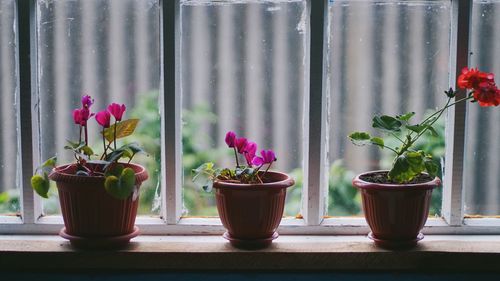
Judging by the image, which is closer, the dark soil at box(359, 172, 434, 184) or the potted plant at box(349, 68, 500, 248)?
the potted plant at box(349, 68, 500, 248)

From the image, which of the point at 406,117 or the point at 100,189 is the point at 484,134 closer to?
the point at 406,117

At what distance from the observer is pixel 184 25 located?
204 cm

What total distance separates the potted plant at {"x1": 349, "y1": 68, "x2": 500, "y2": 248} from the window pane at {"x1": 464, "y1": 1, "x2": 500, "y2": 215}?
0.17 m

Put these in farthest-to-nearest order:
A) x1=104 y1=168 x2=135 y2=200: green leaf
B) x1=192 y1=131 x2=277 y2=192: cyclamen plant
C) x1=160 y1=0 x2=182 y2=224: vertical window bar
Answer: x1=160 y1=0 x2=182 y2=224: vertical window bar, x1=192 y1=131 x2=277 y2=192: cyclamen plant, x1=104 y1=168 x2=135 y2=200: green leaf

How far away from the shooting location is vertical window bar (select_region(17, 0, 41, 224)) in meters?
1.97

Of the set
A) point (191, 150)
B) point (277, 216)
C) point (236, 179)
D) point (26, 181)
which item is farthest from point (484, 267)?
point (26, 181)

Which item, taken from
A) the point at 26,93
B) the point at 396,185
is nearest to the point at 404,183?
the point at 396,185

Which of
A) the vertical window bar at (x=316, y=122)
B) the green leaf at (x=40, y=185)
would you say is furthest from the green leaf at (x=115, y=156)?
the vertical window bar at (x=316, y=122)

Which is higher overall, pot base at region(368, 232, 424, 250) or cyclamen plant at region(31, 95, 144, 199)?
cyclamen plant at region(31, 95, 144, 199)

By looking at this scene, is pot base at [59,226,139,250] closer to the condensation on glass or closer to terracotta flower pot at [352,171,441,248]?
the condensation on glass

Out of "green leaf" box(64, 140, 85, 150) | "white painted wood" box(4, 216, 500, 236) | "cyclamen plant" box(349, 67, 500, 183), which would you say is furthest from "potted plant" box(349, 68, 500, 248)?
"green leaf" box(64, 140, 85, 150)

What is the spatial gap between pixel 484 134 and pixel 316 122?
0.53m

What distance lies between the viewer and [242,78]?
2.05 m

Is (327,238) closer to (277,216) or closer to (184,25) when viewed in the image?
(277,216)
